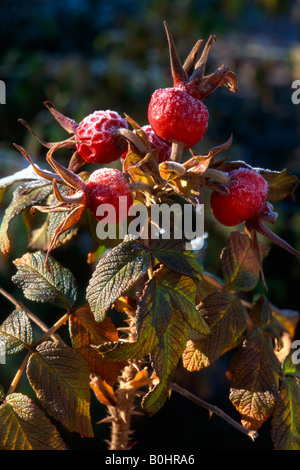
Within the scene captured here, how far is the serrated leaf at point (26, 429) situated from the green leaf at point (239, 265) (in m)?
0.28

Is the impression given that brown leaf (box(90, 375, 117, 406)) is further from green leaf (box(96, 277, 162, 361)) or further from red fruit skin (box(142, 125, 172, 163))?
red fruit skin (box(142, 125, 172, 163))

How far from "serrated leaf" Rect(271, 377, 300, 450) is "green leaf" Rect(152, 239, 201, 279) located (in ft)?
0.61

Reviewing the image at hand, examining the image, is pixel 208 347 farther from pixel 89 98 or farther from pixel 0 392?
pixel 89 98

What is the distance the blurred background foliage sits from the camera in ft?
5.90

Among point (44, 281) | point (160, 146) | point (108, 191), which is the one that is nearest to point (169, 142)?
point (160, 146)

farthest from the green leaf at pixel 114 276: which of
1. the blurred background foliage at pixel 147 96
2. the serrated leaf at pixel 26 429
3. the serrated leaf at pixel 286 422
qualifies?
the blurred background foliage at pixel 147 96

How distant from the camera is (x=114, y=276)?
1.64 feet

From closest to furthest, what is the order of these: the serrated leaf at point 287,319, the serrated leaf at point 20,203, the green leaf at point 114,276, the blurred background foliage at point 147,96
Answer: the green leaf at point 114,276
the serrated leaf at point 20,203
the serrated leaf at point 287,319
the blurred background foliage at point 147,96

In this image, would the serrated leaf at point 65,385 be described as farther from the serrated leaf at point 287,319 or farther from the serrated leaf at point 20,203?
the serrated leaf at point 287,319

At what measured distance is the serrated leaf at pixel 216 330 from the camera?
22.1 inches

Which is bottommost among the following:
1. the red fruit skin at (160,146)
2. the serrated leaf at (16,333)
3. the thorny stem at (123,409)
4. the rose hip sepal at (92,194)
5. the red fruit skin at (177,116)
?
the thorny stem at (123,409)

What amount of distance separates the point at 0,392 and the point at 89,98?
79.4 inches

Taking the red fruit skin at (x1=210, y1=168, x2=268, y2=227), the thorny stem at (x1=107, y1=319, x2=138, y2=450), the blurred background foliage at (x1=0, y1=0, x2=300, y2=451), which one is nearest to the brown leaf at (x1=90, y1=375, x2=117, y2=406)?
the thorny stem at (x1=107, y1=319, x2=138, y2=450)

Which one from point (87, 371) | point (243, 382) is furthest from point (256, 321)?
point (87, 371)
